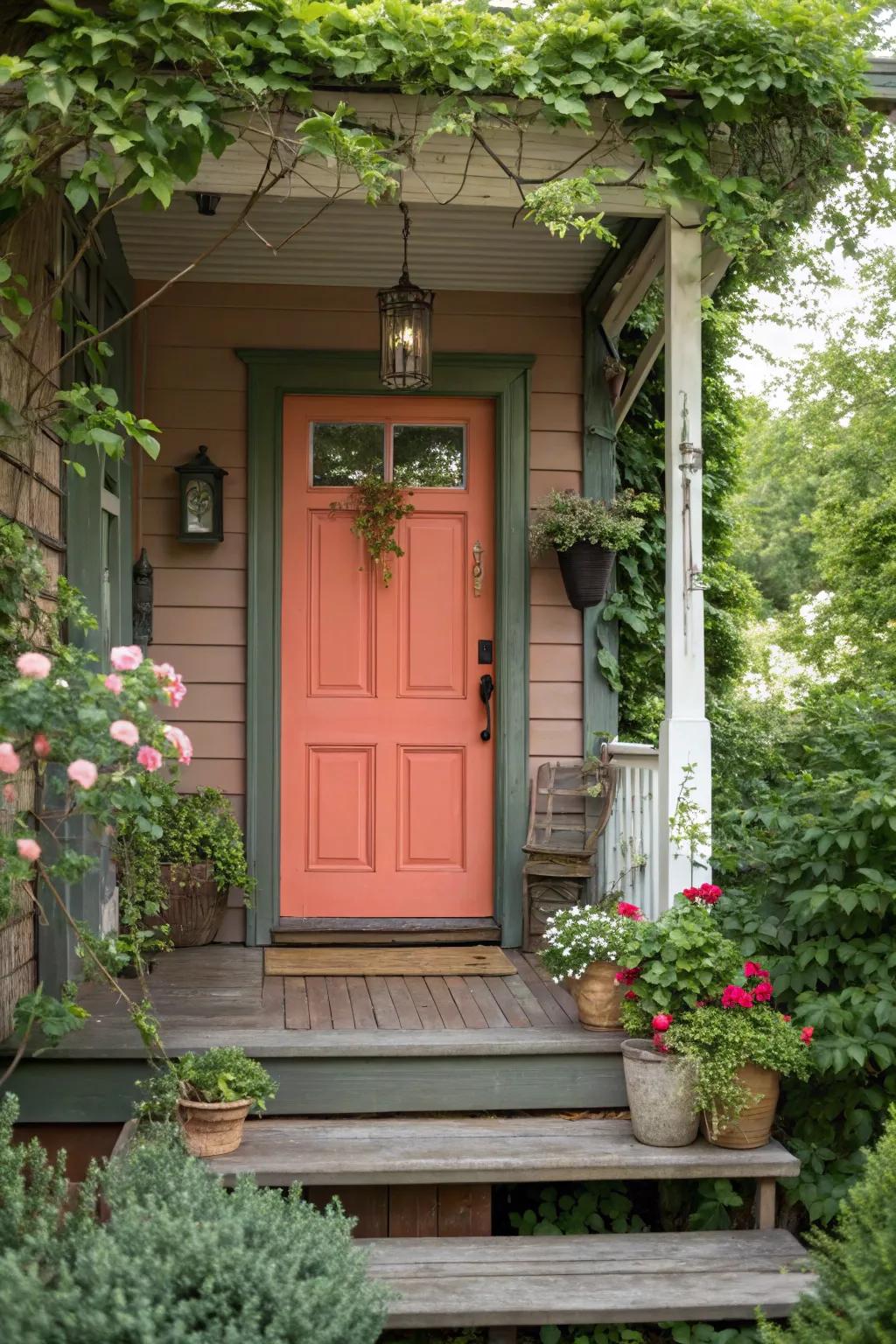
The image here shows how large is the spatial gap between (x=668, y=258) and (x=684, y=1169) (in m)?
2.50

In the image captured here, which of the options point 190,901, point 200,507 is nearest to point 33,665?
point 190,901

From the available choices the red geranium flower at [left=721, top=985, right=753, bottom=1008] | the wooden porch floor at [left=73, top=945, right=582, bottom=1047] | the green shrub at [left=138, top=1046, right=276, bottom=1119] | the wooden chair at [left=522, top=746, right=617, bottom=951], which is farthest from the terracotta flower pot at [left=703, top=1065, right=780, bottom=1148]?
the wooden chair at [left=522, top=746, right=617, bottom=951]

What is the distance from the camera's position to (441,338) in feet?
16.2

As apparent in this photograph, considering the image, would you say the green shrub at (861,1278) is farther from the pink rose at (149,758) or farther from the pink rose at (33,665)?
the pink rose at (33,665)

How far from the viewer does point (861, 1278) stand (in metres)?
2.17

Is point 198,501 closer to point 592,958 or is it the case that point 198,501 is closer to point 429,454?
point 429,454

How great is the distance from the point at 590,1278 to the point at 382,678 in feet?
8.47

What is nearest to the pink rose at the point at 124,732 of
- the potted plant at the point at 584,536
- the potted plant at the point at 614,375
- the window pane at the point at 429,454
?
the potted plant at the point at 584,536

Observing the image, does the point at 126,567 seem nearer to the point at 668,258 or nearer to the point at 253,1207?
the point at 668,258

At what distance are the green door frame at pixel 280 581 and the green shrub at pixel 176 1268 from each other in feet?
7.84

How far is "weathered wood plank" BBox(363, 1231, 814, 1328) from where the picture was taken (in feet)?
8.77

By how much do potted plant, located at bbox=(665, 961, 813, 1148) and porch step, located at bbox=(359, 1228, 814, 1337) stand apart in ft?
0.85

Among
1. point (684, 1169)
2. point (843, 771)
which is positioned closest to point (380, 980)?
point (684, 1169)

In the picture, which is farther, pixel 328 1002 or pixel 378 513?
pixel 378 513
